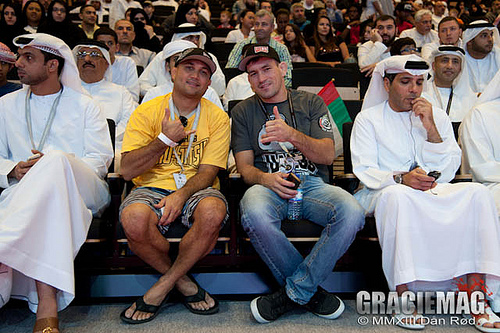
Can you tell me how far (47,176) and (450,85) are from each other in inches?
128

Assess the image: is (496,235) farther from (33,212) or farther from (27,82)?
(27,82)

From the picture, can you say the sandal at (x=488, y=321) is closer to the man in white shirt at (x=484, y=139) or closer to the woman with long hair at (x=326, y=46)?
the man in white shirt at (x=484, y=139)

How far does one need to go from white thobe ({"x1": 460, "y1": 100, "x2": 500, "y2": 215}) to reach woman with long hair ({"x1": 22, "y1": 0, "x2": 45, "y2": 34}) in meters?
6.50

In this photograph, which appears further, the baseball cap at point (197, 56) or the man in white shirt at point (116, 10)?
the man in white shirt at point (116, 10)

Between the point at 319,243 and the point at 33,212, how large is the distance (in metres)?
1.41

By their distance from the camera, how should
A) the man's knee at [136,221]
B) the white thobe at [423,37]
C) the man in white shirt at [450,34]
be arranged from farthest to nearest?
the white thobe at [423,37], the man in white shirt at [450,34], the man's knee at [136,221]

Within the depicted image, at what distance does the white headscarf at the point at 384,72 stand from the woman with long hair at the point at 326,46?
3.80 m

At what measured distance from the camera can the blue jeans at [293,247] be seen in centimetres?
252

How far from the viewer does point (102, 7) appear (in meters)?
9.41

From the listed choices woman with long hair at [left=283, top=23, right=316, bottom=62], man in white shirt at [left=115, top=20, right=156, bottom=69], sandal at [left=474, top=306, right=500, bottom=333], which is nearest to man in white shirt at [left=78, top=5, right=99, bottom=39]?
man in white shirt at [left=115, top=20, right=156, bottom=69]

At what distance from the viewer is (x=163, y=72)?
4879mm

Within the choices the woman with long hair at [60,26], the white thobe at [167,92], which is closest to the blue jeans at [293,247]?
the white thobe at [167,92]

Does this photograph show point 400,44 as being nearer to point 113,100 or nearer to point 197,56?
point 113,100

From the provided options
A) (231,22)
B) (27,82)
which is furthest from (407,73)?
(231,22)
